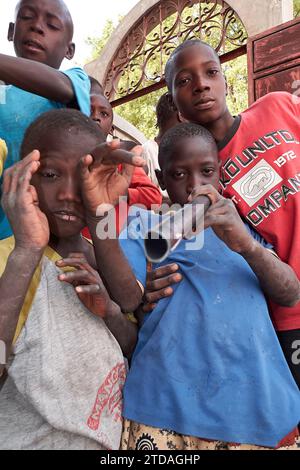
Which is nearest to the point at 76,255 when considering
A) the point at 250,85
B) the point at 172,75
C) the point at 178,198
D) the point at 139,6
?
the point at 178,198

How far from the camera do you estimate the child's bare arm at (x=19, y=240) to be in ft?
2.84

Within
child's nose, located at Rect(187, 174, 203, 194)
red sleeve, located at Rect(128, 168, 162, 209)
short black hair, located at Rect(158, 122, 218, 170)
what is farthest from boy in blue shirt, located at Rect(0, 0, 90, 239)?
red sleeve, located at Rect(128, 168, 162, 209)

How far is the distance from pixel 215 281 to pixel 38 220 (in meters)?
0.43

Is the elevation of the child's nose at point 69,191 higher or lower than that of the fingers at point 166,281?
higher

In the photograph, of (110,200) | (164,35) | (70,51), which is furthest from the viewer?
(164,35)

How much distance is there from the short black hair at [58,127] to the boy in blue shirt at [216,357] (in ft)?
0.90

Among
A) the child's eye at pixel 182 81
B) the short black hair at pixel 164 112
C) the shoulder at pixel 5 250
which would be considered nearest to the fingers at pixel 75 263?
the shoulder at pixel 5 250

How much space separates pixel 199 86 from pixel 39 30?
495 mm

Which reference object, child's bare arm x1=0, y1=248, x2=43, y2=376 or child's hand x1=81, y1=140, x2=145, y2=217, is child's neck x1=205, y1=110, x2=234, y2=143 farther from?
child's bare arm x1=0, y1=248, x2=43, y2=376

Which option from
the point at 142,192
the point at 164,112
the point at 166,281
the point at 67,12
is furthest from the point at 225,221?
the point at 164,112

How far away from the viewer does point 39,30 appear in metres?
1.43

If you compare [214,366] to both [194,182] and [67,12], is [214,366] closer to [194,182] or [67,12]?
[194,182]

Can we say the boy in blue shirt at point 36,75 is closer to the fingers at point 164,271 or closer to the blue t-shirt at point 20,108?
the blue t-shirt at point 20,108

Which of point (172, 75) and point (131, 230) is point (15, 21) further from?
point (131, 230)
